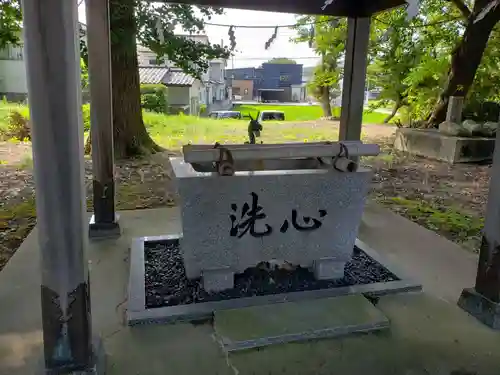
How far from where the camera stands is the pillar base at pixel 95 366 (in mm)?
1784

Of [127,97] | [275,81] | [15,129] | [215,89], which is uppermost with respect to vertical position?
[275,81]

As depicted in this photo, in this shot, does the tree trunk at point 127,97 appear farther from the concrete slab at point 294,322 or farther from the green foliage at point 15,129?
the concrete slab at point 294,322

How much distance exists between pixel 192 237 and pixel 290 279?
78 centimetres

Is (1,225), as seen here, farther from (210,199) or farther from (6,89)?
(6,89)

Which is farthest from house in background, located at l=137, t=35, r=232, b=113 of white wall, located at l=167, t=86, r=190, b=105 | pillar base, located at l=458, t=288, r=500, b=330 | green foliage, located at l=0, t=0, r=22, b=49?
pillar base, located at l=458, t=288, r=500, b=330

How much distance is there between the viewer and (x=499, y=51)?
11094 mm

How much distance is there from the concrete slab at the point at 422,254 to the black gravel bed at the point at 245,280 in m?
0.28

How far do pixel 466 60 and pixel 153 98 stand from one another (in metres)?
9.48

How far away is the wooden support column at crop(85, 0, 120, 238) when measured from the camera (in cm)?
324

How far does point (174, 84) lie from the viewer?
17.0m

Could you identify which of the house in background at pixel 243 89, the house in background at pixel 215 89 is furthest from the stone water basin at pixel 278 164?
the house in background at pixel 243 89

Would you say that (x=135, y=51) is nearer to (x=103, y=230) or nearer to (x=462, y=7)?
(x=103, y=230)

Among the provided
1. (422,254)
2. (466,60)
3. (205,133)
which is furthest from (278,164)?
(466,60)

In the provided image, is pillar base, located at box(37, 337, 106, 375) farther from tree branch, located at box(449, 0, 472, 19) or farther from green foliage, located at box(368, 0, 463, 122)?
tree branch, located at box(449, 0, 472, 19)
